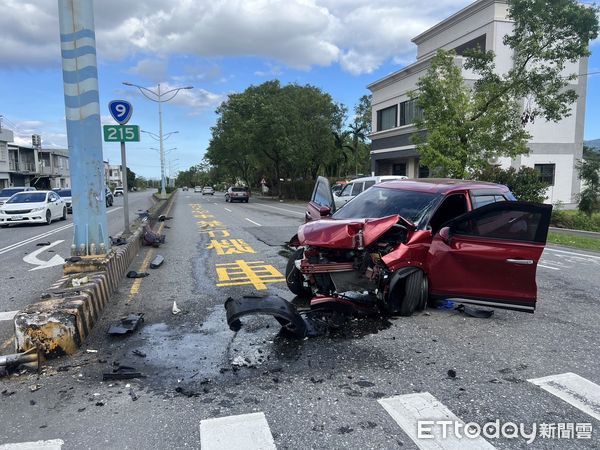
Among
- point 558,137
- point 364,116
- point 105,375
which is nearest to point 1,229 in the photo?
point 105,375

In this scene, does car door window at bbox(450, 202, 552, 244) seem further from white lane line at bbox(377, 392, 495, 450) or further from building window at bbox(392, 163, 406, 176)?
building window at bbox(392, 163, 406, 176)

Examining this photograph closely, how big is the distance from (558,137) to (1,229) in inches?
1203

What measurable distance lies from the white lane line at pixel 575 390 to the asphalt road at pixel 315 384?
0.02 m

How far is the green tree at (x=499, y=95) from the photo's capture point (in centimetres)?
1686

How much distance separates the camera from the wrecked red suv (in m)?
5.32

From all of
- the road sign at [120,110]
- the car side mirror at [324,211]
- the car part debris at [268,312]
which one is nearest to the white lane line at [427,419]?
the car part debris at [268,312]

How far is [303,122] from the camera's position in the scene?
41906mm

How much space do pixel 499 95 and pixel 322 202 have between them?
13.3m

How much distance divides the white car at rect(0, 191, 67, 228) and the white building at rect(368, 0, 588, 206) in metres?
19.5

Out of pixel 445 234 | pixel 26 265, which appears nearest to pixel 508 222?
pixel 445 234

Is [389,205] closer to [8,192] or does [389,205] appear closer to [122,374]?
[122,374]

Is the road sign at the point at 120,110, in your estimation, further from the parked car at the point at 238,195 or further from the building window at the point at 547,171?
the parked car at the point at 238,195

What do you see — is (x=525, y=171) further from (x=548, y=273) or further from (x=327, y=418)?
(x=327, y=418)

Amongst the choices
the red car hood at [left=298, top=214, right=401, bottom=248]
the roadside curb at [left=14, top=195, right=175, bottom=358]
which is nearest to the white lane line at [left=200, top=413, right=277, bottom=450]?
the roadside curb at [left=14, top=195, right=175, bottom=358]
